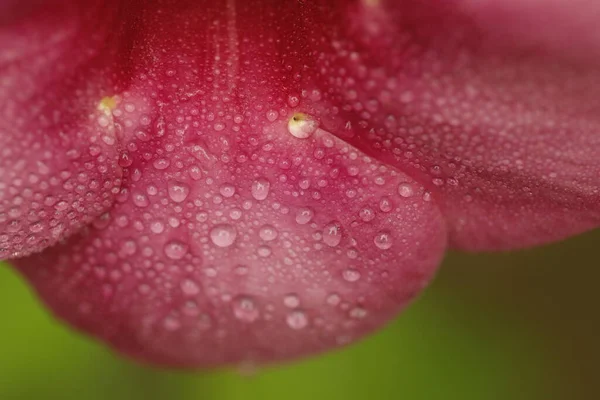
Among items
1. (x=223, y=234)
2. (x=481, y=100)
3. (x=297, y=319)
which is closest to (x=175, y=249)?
(x=223, y=234)

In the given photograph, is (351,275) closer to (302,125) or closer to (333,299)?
(333,299)

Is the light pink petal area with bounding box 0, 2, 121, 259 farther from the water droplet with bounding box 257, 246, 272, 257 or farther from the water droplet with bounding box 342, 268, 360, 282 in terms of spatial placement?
the water droplet with bounding box 342, 268, 360, 282

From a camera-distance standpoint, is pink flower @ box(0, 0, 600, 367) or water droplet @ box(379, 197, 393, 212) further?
water droplet @ box(379, 197, 393, 212)

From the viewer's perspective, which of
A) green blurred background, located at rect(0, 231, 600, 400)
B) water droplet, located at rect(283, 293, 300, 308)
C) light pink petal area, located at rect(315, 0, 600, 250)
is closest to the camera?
light pink petal area, located at rect(315, 0, 600, 250)

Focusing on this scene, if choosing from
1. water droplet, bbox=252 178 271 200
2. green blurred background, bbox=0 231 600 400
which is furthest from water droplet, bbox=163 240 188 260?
green blurred background, bbox=0 231 600 400

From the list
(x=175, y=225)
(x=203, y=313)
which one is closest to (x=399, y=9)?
(x=175, y=225)

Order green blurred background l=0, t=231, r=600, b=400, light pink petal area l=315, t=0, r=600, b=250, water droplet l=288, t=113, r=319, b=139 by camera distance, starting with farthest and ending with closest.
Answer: green blurred background l=0, t=231, r=600, b=400, water droplet l=288, t=113, r=319, b=139, light pink petal area l=315, t=0, r=600, b=250
